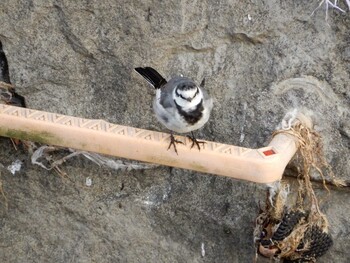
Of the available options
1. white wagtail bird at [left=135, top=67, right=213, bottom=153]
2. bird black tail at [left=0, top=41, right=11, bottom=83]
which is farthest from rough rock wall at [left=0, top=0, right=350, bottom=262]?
white wagtail bird at [left=135, top=67, right=213, bottom=153]

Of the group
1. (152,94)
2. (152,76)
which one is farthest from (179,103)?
(152,94)

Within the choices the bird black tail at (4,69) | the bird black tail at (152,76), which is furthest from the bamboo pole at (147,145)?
the bird black tail at (4,69)

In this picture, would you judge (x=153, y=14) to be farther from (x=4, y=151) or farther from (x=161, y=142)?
(x=4, y=151)

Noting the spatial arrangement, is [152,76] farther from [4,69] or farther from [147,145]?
[4,69]

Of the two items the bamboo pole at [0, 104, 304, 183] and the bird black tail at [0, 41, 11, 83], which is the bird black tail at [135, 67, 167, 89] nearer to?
the bamboo pole at [0, 104, 304, 183]

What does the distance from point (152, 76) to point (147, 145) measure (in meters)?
0.26

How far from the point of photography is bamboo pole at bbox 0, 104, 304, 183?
99.7 inches

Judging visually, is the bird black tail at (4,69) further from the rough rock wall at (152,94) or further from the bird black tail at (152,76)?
the bird black tail at (152,76)

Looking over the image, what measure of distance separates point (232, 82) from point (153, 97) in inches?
11.1

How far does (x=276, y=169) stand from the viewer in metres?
2.54

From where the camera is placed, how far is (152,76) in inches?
108

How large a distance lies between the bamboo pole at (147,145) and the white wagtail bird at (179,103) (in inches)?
2.0

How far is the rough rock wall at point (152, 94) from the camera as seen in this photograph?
9.06ft

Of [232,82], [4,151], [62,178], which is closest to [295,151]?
[232,82]
